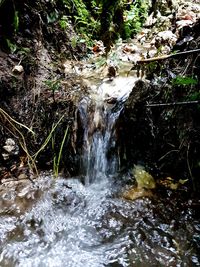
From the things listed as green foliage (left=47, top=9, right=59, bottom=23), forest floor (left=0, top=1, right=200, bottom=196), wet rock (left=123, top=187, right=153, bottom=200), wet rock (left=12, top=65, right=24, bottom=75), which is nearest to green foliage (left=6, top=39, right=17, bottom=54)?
forest floor (left=0, top=1, right=200, bottom=196)

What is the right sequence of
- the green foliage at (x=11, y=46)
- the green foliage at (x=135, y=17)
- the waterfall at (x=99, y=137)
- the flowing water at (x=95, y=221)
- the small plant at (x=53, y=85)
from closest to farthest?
the flowing water at (x=95, y=221)
the waterfall at (x=99, y=137)
the small plant at (x=53, y=85)
the green foliage at (x=11, y=46)
the green foliage at (x=135, y=17)

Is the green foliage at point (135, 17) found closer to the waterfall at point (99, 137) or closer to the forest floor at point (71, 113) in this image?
the forest floor at point (71, 113)

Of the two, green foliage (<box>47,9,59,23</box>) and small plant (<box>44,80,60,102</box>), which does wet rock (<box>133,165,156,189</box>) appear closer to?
small plant (<box>44,80,60,102</box>)

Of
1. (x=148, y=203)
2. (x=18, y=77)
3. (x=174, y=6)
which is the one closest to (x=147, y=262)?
(x=148, y=203)

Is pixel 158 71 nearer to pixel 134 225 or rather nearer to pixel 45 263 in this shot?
pixel 134 225


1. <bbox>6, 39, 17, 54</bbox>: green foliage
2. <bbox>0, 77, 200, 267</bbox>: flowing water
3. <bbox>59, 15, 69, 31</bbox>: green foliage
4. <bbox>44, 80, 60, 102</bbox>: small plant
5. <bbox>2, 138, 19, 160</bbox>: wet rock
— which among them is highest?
<bbox>59, 15, 69, 31</bbox>: green foliage

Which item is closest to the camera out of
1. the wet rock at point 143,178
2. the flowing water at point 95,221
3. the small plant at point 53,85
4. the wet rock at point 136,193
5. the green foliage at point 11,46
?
the flowing water at point 95,221

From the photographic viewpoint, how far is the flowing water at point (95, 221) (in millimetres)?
2316

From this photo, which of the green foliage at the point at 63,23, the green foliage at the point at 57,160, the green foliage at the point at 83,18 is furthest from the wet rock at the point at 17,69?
the green foliage at the point at 83,18

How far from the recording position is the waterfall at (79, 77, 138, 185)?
3.43 m

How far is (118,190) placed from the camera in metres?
3.11

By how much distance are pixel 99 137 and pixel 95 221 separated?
1103 mm

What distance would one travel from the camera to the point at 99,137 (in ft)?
11.5

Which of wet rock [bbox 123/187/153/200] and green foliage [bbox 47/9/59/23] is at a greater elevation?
green foliage [bbox 47/9/59/23]
